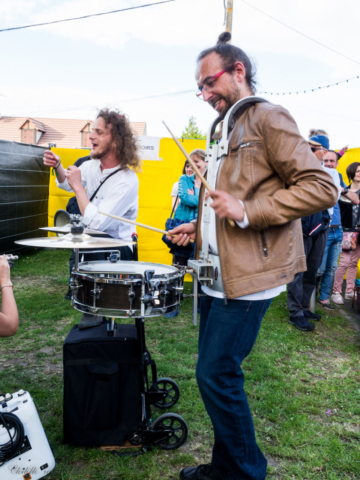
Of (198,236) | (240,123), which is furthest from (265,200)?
(198,236)

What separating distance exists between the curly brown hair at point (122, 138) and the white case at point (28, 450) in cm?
196

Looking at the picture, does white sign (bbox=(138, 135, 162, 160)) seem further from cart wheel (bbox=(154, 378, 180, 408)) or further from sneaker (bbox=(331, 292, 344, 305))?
cart wheel (bbox=(154, 378, 180, 408))

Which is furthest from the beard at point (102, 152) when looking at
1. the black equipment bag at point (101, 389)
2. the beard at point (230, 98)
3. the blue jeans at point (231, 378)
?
the blue jeans at point (231, 378)

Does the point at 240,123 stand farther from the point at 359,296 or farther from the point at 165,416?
the point at 359,296

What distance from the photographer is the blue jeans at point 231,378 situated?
5.78 feet

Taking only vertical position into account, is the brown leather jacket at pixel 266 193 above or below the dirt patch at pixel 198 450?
above

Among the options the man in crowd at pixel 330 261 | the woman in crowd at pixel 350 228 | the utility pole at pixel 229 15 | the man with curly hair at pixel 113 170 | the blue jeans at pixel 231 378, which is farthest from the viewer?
the utility pole at pixel 229 15

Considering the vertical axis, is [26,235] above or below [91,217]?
below

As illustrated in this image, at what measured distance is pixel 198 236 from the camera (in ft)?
7.02

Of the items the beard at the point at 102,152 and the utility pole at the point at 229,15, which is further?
the utility pole at the point at 229,15

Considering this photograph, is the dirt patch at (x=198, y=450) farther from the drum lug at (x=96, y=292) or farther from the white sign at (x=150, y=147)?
the white sign at (x=150, y=147)

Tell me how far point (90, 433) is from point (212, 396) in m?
1.10

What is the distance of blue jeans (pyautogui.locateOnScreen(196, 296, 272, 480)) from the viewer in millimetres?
1761

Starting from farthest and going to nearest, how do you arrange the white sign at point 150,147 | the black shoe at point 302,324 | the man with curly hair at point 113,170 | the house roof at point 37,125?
the house roof at point 37,125, the white sign at point 150,147, the black shoe at point 302,324, the man with curly hair at point 113,170
